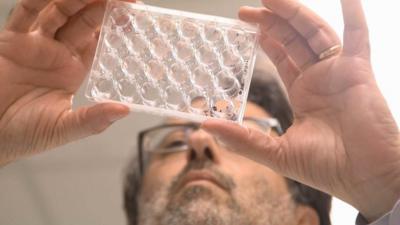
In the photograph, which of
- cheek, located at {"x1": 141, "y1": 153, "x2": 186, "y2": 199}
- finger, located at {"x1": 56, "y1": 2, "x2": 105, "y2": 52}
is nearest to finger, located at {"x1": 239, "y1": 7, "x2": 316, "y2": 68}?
finger, located at {"x1": 56, "y1": 2, "x2": 105, "y2": 52}

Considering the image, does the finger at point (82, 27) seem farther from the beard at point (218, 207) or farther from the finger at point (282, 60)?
the beard at point (218, 207)

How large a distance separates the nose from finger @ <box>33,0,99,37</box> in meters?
0.42

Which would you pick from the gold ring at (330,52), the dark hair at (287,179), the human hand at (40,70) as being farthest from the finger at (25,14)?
the dark hair at (287,179)

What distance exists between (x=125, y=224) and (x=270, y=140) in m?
0.80

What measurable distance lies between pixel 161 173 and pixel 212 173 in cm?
17

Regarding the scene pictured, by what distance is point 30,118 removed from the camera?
756 millimetres

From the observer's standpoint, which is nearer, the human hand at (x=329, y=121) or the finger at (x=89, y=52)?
the human hand at (x=329, y=121)

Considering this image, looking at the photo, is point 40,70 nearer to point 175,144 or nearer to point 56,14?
point 56,14

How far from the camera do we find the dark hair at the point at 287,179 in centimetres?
113

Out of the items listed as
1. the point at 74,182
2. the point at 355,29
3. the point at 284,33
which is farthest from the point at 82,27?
the point at 74,182

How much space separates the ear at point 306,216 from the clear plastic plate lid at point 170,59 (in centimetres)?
53

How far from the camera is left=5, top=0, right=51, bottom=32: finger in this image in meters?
0.73

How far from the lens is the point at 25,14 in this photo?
74 centimetres

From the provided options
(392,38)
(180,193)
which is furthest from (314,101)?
(392,38)
